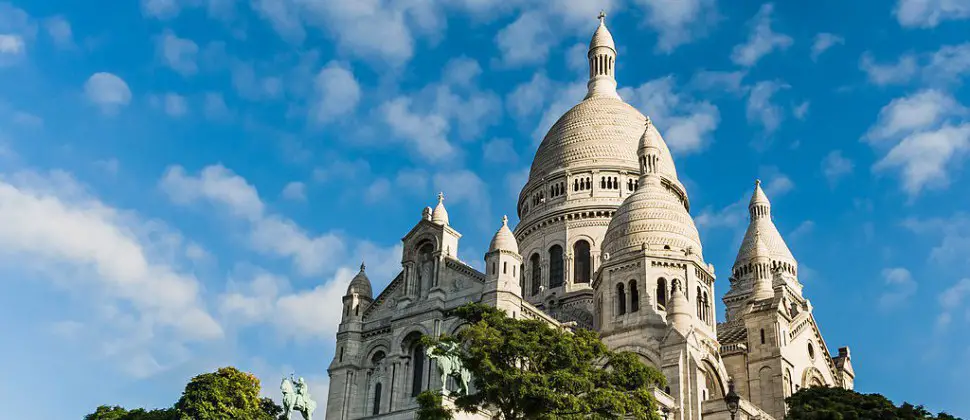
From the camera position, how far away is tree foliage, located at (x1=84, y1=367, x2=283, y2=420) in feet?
194

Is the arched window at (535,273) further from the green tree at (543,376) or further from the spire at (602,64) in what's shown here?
the green tree at (543,376)

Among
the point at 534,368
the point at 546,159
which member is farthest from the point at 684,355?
the point at 546,159

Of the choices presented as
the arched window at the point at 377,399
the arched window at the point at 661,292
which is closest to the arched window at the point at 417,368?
the arched window at the point at 377,399

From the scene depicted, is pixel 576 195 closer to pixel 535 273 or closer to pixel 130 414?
pixel 535 273

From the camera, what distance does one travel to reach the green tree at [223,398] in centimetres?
5900

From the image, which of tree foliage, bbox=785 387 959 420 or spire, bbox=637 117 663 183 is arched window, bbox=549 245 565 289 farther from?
tree foliage, bbox=785 387 959 420

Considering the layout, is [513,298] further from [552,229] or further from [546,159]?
[546,159]

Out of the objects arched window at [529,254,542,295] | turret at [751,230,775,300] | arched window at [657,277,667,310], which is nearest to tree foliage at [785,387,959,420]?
arched window at [657,277,667,310]

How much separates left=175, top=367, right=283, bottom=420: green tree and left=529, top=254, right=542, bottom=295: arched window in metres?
20.2

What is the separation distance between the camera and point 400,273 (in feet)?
204

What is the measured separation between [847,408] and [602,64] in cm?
4432

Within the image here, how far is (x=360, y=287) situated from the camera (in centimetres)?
6378

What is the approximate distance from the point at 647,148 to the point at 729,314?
16456 mm

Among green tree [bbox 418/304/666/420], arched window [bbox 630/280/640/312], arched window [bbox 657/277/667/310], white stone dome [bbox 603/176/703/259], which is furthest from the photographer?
white stone dome [bbox 603/176/703/259]
